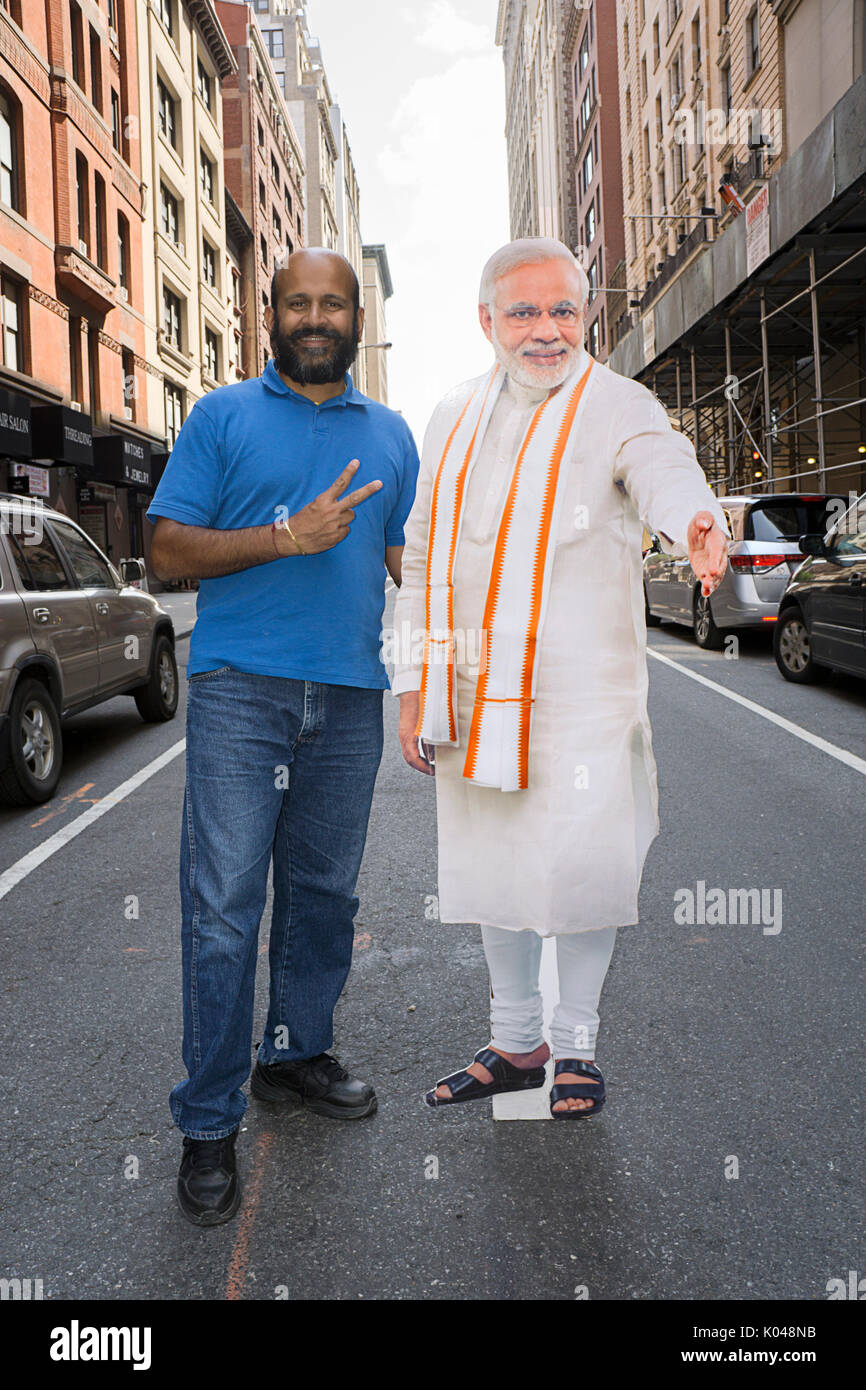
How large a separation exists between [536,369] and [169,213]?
36607 millimetres

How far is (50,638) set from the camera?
23.7ft

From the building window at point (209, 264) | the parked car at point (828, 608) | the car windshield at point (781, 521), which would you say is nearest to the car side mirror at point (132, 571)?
the parked car at point (828, 608)

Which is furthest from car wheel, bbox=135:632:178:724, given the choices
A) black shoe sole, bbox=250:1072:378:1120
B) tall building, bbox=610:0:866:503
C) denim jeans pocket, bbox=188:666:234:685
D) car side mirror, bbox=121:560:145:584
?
tall building, bbox=610:0:866:503

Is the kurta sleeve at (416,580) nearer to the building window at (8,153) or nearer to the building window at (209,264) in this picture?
the building window at (8,153)

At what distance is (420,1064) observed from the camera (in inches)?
126

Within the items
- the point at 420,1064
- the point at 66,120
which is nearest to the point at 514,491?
the point at 420,1064

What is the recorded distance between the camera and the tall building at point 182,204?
31906 mm

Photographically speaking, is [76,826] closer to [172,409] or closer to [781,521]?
[781,521]

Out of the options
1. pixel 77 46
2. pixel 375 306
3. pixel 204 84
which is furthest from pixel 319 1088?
pixel 375 306

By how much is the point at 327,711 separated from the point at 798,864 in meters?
3.16

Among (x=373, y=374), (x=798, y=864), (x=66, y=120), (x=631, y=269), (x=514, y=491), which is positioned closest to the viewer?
(x=514, y=491)

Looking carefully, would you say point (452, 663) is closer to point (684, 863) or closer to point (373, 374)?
point (684, 863)

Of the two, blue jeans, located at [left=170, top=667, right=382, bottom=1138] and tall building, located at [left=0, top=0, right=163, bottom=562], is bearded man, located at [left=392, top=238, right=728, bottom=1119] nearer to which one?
blue jeans, located at [left=170, top=667, right=382, bottom=1138]

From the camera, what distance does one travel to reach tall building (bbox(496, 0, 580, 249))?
64812 millimetres
